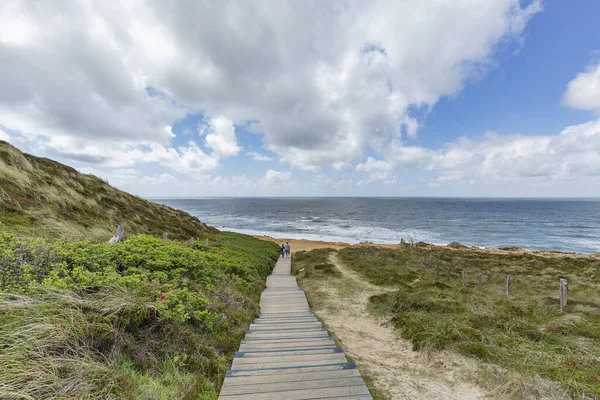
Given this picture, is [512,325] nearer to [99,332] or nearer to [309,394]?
[309,394]

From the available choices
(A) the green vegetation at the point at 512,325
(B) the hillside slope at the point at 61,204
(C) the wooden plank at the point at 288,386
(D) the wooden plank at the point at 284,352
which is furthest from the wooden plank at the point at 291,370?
(B) the hillside slope at the point at 61,204

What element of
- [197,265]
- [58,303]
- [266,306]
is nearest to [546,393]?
[266,306]

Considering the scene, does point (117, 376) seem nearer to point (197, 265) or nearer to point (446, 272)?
point (197, 265)

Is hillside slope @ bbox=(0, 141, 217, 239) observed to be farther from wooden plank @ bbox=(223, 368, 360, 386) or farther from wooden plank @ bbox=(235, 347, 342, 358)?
wooden plank @ bbox=(223, 368, 360, 386)

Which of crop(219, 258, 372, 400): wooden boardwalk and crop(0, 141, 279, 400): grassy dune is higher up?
crop(0, 141, 279, 400): grassy dune

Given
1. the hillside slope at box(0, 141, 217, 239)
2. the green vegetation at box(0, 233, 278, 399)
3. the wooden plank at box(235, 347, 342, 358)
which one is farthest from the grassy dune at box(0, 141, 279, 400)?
the hillside slope at box(0, 141, 217, 239)

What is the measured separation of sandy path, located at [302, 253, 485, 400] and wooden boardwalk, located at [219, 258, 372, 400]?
136 cm

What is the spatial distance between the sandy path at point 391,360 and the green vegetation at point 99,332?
3.30m

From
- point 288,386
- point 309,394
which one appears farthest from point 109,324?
point 309,394

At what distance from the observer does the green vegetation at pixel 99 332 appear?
8.98ft

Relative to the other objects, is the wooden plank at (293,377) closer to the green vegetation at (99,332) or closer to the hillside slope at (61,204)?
the green vegetation at (99,332)

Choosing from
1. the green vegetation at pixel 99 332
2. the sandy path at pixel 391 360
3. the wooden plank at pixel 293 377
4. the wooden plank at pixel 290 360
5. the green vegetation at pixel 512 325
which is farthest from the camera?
the green vegetation at pixel 512 325

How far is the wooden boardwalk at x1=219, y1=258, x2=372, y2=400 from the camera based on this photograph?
11.4 ft

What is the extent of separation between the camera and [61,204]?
574 inches
